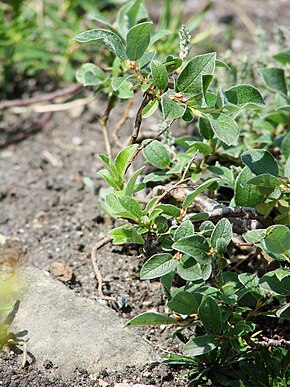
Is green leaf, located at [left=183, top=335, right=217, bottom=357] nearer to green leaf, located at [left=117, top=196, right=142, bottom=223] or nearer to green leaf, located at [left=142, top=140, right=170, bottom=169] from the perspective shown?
green leaf, located at [left=117, top=196, right=142, bottom=223]

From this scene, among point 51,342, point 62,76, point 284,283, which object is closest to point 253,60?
point 62,76

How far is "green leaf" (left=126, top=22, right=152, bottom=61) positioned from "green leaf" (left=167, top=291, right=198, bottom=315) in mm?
663

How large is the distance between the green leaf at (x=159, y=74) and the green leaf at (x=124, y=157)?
193mm

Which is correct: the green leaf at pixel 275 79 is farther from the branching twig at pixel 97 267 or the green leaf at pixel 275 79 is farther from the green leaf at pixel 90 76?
the branching twig at pixel 97 267

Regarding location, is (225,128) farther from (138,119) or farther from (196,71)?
(138,119)

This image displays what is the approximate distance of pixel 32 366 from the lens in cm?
177

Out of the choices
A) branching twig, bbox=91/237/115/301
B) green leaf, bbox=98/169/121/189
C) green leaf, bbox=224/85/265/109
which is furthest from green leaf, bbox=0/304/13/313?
green leaf, bbox=224/85/265/109

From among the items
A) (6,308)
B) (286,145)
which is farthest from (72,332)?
(286,145)

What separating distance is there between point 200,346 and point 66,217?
2.94 ft

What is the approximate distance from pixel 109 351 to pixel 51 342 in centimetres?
17

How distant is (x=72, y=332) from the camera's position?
1.86 meters

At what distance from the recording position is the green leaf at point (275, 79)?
7.39 feet

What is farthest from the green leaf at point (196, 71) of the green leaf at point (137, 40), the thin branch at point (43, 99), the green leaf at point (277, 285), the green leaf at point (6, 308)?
the thin branch at point (43, 99)

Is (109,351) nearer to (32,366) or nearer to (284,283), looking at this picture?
(32,366)
